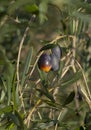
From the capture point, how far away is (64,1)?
1.04 meters

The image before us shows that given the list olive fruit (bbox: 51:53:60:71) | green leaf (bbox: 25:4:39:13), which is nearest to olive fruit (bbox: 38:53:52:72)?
olive fruit (bbox: 51:53:60:71)

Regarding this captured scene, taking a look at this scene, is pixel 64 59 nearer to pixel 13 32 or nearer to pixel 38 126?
pixel 38 126

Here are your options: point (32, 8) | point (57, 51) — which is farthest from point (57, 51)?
point (32, 8)

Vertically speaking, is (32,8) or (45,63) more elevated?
(32,8)

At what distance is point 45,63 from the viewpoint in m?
1.41

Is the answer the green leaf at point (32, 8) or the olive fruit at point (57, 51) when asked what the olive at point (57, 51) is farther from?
the green leaf at point (32, 8)

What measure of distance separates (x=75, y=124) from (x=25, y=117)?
20.7 inches

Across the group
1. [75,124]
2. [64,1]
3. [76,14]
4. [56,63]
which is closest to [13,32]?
[75,124]

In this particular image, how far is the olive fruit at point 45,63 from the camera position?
1.43m

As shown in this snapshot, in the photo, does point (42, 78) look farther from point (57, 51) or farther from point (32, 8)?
point (32, 8)

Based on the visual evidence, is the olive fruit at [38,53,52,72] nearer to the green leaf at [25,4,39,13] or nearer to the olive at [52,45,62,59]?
the olive at [52,45,62,59]

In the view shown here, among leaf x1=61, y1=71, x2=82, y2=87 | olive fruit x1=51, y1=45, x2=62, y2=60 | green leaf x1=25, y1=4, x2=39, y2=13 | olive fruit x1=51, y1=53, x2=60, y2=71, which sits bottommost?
leaf x1=61, y1=71, x2=82, y2=87

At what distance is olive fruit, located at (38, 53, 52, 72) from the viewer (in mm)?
1428

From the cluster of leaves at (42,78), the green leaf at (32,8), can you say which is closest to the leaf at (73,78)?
the cluster of leaves at (42,78)
